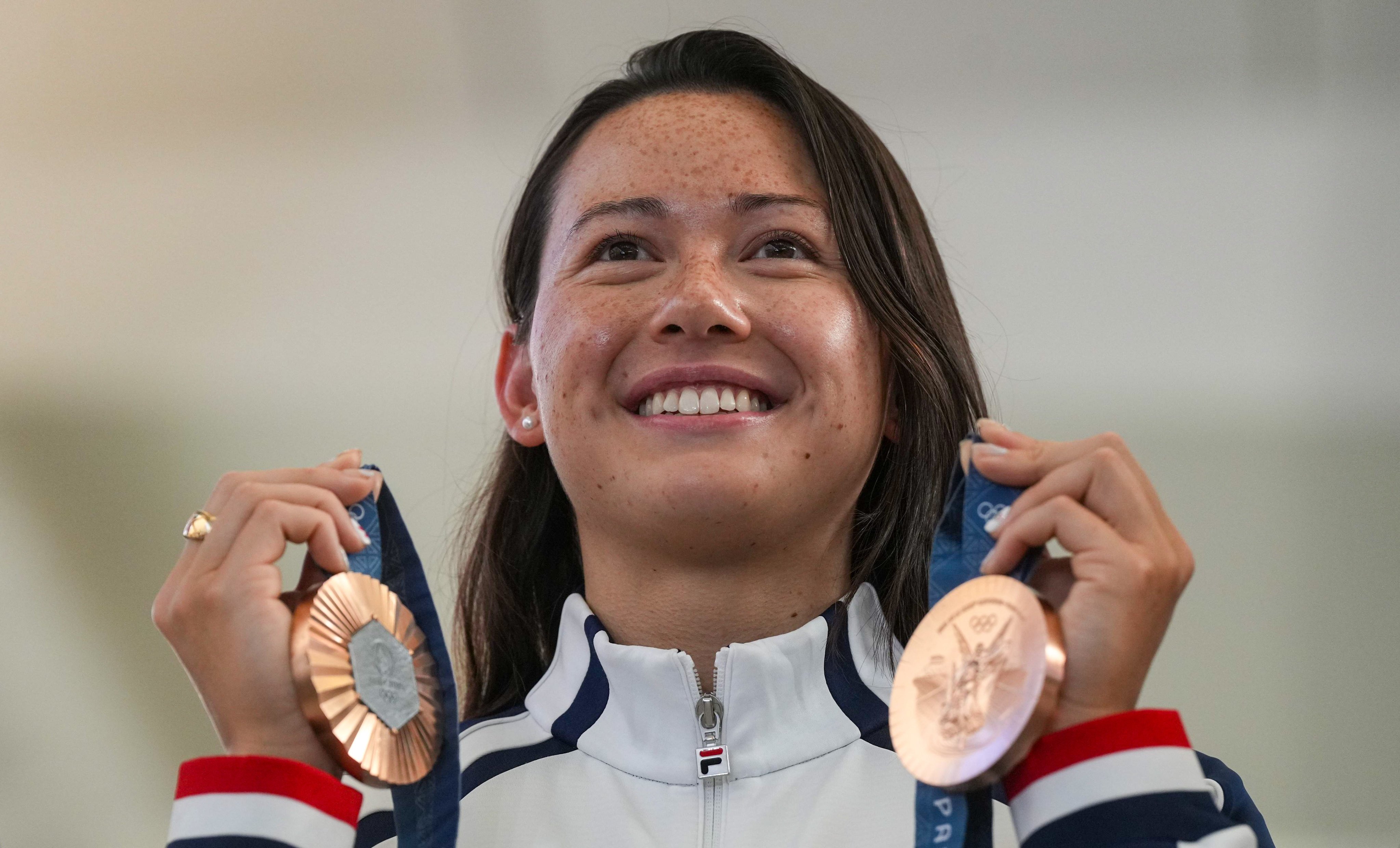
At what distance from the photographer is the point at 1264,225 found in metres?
2.30

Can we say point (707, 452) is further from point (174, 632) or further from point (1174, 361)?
point (1174, 361)

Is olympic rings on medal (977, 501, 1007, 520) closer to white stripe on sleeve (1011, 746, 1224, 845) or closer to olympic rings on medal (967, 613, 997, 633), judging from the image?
olympic rings on medal (967, 613, 997, 633)

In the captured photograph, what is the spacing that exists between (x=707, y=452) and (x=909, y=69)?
1.34 metres

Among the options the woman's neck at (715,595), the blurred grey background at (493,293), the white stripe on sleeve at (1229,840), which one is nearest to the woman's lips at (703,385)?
the woman's neck at (715,595)

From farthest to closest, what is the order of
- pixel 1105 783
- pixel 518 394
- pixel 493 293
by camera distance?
pixel 493 293
pixel 518 394
pixel 1105 783

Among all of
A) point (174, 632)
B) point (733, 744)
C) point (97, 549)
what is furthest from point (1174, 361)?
point (97, 549)

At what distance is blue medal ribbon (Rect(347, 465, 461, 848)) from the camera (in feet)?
3.91

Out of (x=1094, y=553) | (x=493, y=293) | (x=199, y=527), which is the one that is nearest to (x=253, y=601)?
(x=199, y=527)

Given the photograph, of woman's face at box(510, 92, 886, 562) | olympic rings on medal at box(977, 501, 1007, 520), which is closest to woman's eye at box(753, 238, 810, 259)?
woman's face at box(510, 92, 886, 562)

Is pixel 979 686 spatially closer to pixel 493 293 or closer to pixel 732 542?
pixel 732 542

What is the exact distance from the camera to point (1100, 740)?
3.31 feet

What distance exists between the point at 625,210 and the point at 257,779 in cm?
72

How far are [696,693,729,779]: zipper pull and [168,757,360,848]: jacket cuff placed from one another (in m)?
0.36

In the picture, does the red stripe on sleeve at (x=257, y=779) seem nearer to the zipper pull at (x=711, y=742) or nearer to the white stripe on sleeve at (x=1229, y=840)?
the zipper pull at (x=711, y=742)
